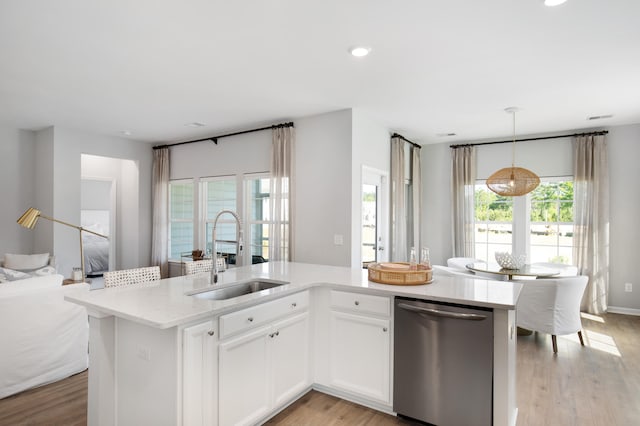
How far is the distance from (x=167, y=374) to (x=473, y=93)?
3.79 m

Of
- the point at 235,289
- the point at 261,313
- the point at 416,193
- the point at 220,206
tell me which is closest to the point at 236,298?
the point at 261,313

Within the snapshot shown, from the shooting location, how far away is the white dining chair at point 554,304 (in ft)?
11.8

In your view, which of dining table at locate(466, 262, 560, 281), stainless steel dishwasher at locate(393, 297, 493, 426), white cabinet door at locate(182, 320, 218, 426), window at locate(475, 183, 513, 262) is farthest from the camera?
window at locate(475, 183, 513, 262)

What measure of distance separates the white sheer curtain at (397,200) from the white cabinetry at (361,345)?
285 cm

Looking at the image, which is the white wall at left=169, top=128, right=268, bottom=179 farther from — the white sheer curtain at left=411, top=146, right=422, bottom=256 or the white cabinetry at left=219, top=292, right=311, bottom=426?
the white cabinetry at left=219, top=292, right=311, bottom=426

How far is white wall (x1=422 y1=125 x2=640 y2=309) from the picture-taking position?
203 inches

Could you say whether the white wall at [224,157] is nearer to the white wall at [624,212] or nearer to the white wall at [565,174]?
the white wall at [565,174]

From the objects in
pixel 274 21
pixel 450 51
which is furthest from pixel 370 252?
pixel 274 21

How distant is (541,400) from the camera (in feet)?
9.13

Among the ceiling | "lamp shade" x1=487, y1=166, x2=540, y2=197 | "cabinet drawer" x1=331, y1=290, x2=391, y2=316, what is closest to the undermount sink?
"cabinet drawer" x1=331, y1=290, x2=391, y2=316

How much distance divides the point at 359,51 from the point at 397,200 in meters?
2.93

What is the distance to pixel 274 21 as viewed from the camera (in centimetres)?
238

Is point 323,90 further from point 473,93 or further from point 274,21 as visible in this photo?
point 473,93

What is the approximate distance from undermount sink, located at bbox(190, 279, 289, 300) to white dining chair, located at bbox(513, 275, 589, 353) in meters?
2.68
